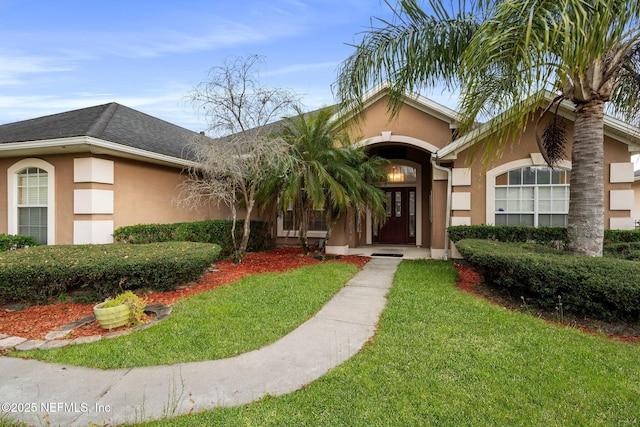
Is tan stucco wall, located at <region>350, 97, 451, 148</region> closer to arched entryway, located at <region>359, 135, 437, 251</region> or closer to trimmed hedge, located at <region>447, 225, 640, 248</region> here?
arched entryway, located at <region>359, 135, 437, 251</region>

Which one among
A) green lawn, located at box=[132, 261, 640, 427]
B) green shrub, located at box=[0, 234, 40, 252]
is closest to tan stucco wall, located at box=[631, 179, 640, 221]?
green lawn, located at box=[132, 261, 640, 427]

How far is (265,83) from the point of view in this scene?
340 inches

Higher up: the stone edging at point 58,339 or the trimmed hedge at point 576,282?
the trimmed hedge at point 576,282

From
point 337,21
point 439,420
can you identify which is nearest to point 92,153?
point 337,21

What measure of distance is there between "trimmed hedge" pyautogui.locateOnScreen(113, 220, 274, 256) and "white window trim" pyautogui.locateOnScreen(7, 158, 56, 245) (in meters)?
1.85

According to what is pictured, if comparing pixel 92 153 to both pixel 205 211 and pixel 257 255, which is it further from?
pixel 257 255

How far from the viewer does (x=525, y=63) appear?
14.1 ft

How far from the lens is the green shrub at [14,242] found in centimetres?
829

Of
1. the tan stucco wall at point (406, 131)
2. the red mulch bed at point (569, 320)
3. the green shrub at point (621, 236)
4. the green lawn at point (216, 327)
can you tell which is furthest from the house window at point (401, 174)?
the green lawn at point (216, 327)

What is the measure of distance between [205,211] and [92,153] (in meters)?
A: 4.49

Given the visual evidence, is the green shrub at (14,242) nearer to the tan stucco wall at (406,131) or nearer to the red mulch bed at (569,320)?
the tan stucco wall at (406,131)

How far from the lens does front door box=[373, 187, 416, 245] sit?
13.7 m

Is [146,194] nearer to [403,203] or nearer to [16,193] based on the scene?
[16,193]

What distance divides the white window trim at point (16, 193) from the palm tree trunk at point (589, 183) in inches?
491
